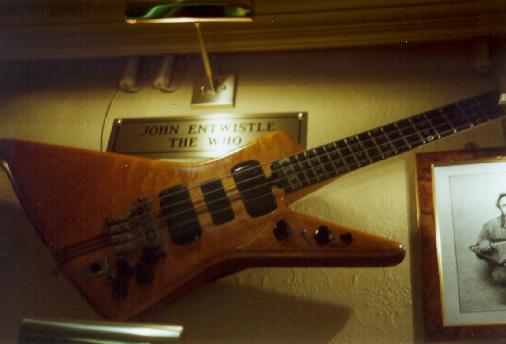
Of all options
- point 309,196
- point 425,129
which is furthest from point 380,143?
point 309,196

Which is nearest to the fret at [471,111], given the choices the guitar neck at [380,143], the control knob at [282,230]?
the guitar neck at [380,143]

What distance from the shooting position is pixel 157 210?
123 cm

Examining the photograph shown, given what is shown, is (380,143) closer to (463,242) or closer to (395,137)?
(395,137)

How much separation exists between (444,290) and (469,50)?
71cm

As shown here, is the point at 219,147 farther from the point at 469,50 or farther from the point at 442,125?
the point at 469,50

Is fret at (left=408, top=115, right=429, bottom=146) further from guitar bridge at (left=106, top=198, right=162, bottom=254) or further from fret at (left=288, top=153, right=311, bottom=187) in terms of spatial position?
guitar bridge at (left=106, top=198, right=162, bottom=254)

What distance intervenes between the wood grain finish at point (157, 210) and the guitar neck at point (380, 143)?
42 millimetres

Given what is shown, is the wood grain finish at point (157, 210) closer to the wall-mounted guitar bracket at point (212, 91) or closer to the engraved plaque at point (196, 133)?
the engraved plaque at point (196, 133)

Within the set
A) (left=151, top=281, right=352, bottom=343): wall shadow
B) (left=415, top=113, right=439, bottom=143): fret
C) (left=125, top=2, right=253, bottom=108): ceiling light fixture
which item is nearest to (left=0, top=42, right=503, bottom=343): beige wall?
(left=151, top=281, right=352, bottom=343): wall shadow

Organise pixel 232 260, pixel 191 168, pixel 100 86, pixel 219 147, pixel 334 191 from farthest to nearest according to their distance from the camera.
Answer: pixel 100 86 → pixel 219 147 → pixel 334 191 → pixel 191 168 → pixel 232 260

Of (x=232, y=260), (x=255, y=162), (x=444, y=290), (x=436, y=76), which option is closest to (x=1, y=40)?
(x=255, y=162)

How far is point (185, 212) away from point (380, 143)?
0.46m

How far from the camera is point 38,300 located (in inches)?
53.4

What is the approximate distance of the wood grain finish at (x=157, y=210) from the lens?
1.16m
